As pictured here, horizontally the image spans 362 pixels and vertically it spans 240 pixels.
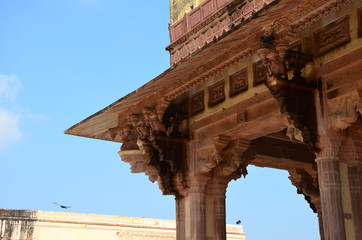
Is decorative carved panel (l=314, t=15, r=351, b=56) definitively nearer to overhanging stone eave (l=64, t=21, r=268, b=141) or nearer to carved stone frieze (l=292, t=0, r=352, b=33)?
carved stone frieze (l=292, t=0, r=352, b=33)

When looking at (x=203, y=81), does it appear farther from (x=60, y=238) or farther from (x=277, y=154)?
(x=60, y=238)

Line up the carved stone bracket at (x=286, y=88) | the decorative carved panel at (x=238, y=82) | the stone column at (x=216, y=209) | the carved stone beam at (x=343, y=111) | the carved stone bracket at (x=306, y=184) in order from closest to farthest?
1. the carved stone beam at (x=343, y=111)
2. the carved stone bracket at (x=286, y=88)
3. the decorative carved panel at (x=238, y=82)
4. the stone column at (x=216, y=209)
5. the carved stone bracket at (x=306, y=184)

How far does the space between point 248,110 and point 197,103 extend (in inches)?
57.6

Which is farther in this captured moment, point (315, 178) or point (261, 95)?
point (315, 178)

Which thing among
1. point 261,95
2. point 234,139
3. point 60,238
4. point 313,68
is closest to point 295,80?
point 313,68

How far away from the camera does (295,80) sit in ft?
22.6

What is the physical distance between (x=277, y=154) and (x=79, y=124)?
3697 mm

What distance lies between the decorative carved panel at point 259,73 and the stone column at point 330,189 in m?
1.52

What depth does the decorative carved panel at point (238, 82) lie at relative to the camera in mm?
8195

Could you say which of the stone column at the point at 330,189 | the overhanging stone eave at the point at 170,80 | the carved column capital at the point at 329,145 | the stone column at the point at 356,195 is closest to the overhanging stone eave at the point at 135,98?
the overhanging stone eave at the point at 170,80

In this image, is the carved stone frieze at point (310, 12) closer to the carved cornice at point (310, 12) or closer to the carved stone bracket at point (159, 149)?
the carved cornice at point (310, 12)

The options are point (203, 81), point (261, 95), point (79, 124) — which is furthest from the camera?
point (79, 124)

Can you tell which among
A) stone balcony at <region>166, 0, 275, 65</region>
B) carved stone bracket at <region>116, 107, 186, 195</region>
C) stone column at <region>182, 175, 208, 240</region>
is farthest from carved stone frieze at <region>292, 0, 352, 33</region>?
stone column at <region>182, 175, 208, 240</region>

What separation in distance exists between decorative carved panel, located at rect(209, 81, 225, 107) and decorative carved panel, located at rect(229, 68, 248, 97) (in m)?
0.26
